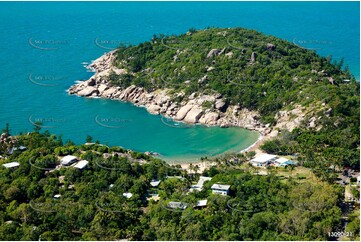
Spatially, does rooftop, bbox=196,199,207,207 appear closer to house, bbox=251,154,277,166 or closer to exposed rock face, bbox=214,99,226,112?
house, bbox=251,154,277,166

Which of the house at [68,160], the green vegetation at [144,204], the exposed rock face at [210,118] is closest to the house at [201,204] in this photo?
the green vegetation at [144,204]

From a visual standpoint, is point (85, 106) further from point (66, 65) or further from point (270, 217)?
point (270, 217)

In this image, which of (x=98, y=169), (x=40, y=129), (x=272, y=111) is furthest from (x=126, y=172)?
(x=272, y=111)

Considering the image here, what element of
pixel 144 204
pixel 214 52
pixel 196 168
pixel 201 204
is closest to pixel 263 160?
pixel 196 168

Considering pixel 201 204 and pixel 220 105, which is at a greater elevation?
pixel 220 105

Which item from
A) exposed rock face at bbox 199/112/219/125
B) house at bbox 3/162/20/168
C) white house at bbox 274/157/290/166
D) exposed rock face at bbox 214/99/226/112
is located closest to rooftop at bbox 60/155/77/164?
house at bbox 3/162/20/168

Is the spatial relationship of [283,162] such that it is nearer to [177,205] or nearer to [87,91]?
[177,205]
